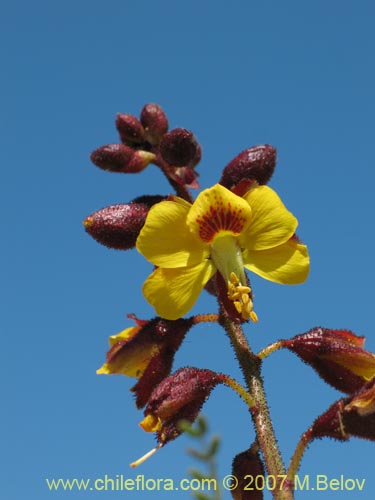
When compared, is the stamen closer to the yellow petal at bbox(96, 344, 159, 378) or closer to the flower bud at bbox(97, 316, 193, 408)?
the flower bud at bbox(97, 316, 193, 408)

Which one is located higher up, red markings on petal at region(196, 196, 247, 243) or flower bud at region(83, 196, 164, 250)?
flower bud at region(83, 196, 164, 250)

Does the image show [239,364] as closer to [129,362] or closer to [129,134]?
[129,362]

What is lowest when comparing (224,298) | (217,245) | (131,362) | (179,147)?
(131,362)

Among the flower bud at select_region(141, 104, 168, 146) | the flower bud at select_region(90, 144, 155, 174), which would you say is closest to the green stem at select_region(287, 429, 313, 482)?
the flower bud at select_region(90, 144, 155, 174)

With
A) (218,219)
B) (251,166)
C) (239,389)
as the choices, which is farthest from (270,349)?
(251,166)

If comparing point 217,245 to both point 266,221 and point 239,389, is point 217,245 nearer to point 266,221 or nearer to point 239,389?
point 266,221

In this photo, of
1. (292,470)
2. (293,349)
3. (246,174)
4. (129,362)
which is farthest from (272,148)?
(292,470)
